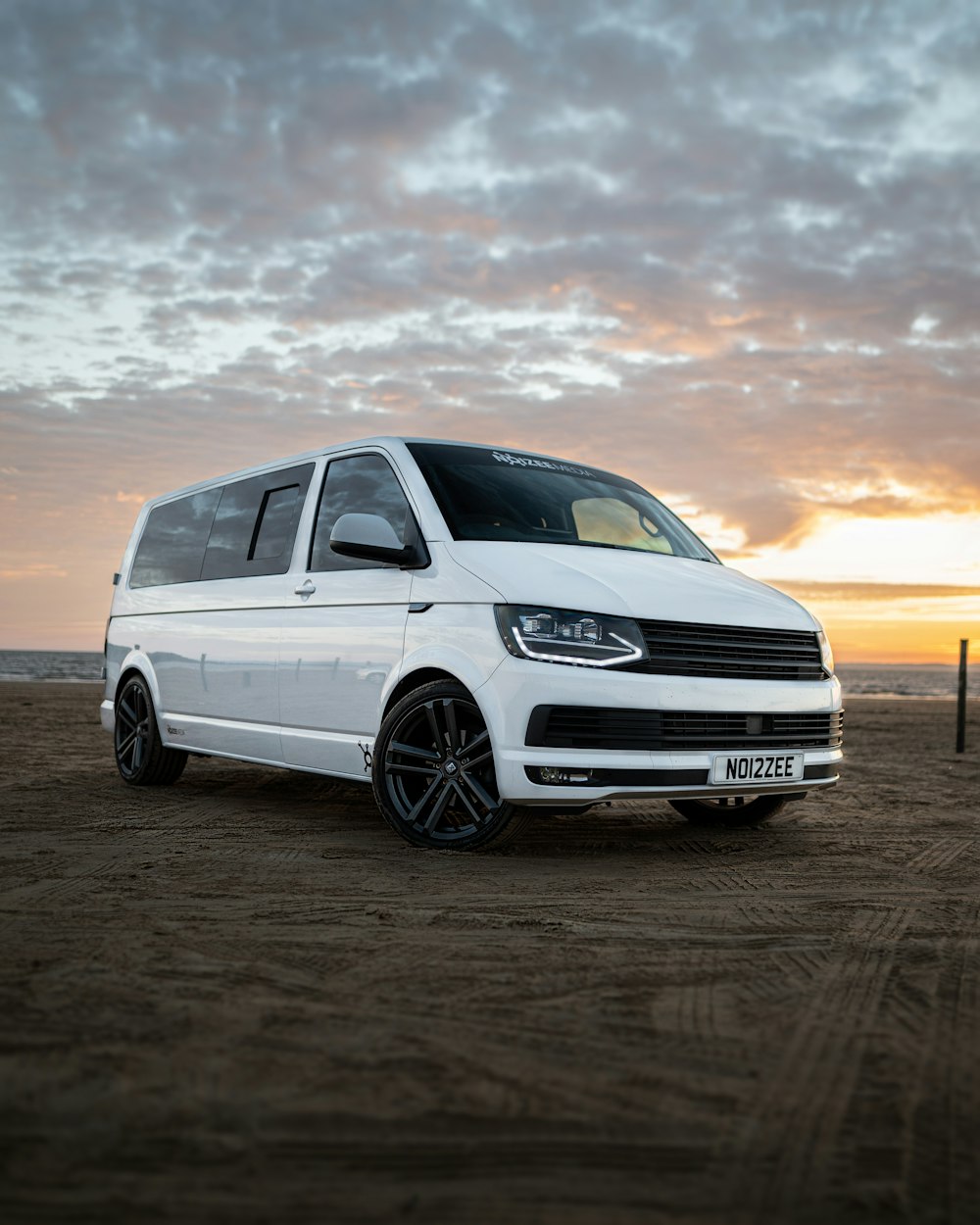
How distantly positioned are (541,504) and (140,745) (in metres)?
3.97

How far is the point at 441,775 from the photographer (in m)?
5.65

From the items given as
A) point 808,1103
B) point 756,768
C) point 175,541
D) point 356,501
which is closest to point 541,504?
point 356,501

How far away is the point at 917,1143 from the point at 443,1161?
97 centimetres

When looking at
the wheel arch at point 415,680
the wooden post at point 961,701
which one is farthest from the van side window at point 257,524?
the wooden post at point 961,701

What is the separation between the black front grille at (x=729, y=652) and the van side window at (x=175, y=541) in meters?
3.97

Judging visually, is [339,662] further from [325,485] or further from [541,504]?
[541,504]

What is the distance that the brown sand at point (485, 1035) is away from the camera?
2.13m

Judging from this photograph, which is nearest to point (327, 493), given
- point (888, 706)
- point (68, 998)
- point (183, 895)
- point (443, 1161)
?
point (183, 895)

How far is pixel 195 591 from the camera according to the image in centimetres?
808

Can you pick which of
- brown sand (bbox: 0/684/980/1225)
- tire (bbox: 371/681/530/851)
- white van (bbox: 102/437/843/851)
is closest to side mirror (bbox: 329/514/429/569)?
white van (bbox: 102/437/843/851)

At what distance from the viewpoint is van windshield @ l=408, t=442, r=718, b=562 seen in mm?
6176

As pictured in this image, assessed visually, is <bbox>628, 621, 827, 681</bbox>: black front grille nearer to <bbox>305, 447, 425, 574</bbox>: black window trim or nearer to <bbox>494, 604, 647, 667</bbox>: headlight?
<bbox>494, 604, 647, 667</bbox>: headlight

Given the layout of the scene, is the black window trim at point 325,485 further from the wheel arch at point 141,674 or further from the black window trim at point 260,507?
the wheel arch at point 141,674

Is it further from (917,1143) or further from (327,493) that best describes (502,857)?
(917,1143)
